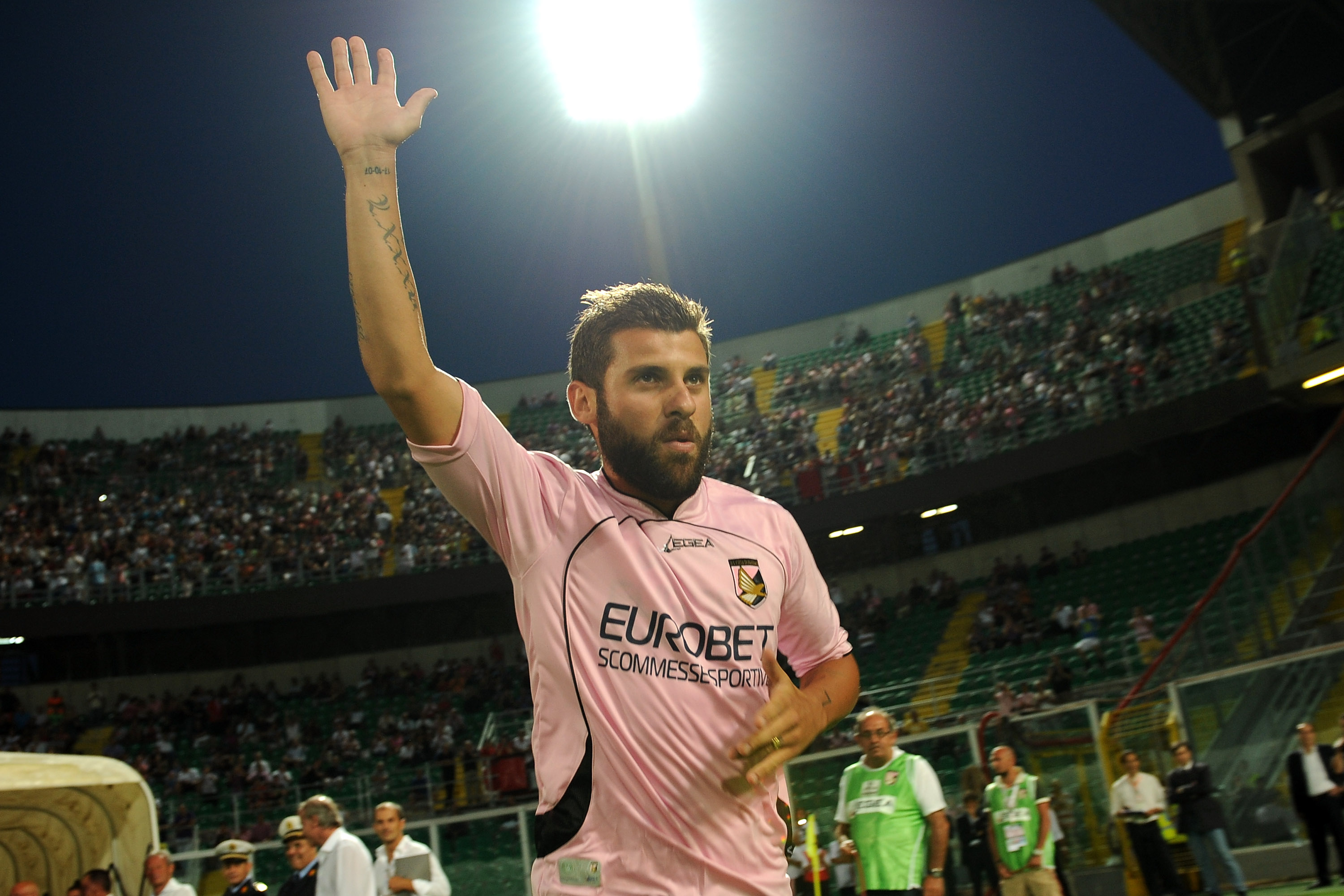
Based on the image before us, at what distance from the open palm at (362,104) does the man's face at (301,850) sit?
19.6 ft

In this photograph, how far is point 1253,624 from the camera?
1279 centimetres

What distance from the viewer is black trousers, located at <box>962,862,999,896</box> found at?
10141mm

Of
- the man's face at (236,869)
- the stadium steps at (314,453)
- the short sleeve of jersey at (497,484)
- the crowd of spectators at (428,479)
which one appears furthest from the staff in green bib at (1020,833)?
the stadium steps at (314,453)

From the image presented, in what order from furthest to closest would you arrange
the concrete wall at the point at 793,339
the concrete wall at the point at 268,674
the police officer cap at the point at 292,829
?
1. the concrete wall at the point at 793,339
2. the concrete wall at the point at 268,674
3. the police officer cap at the point at 292,829

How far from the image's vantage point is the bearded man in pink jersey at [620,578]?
6.34 feet

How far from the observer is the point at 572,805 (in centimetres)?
196

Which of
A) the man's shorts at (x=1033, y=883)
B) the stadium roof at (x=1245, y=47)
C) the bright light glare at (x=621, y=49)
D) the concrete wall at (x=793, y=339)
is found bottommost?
the man's shorts at (x=1033, y=883)

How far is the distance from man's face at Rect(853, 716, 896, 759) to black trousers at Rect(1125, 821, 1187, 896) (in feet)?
13.8

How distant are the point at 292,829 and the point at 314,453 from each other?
29031 millimetres

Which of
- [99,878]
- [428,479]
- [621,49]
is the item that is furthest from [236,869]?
[621,49]

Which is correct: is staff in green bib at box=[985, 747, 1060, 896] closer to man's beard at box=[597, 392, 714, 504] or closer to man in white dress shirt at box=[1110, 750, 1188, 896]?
man in white dress shirt at box=[1110, 750, 1188, 896]

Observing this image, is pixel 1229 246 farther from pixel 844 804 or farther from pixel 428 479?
pixel 844 804

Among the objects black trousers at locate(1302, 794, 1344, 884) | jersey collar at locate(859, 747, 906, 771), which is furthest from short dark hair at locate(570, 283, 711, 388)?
black trousers at locate(1302, 794, 1344, 884)

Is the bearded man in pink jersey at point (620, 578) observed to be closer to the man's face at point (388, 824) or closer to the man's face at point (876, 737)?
the man's face at point (876, 737)
